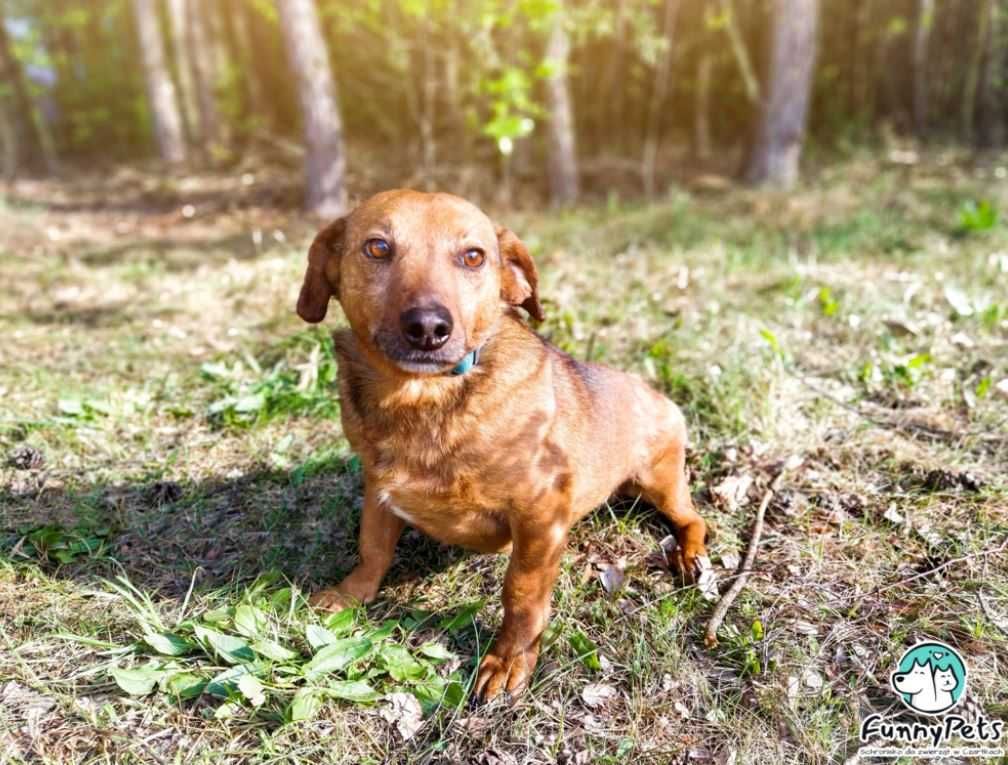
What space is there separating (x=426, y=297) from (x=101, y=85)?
21.8 meters

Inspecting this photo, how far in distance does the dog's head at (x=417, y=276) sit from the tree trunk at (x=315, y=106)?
20.3 feet

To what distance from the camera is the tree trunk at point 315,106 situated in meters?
8.23

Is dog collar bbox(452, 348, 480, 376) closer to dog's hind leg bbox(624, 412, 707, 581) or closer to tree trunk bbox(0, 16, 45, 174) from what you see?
dog's hind leg bbox(624, 412, 707, 581)

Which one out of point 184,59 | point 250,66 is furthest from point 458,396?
point 184,59

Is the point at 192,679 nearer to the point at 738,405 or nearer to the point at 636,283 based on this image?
the point at 738,405

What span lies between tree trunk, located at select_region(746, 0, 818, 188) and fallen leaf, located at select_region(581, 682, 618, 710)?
28.0ft

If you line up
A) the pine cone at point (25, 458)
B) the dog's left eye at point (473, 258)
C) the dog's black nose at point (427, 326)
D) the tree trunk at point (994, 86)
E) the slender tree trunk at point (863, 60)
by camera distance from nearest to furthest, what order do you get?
the dog's black nose at point (427, 326), the dog's left eye at point (473, 258), the pine cone at point (25, 458), the tree trunk at point (994, 86), the slender tree trunk at point (863, 60)

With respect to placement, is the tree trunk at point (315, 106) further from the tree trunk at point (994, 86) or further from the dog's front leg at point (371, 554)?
the tree trunk at point (994, 86)

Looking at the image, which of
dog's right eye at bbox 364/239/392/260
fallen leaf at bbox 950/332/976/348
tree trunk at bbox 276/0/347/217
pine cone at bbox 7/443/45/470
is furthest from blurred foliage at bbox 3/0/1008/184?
pine cone at bbox 7/443/45/470

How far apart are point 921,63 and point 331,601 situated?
13.1 meters

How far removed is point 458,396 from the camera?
2.80m

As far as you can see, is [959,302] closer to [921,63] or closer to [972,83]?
Result: [972,83]

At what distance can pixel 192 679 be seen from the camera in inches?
104

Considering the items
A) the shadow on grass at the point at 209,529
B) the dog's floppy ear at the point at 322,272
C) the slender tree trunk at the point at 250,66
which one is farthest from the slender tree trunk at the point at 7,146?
the dog's floppy ear at the point at 322,272
